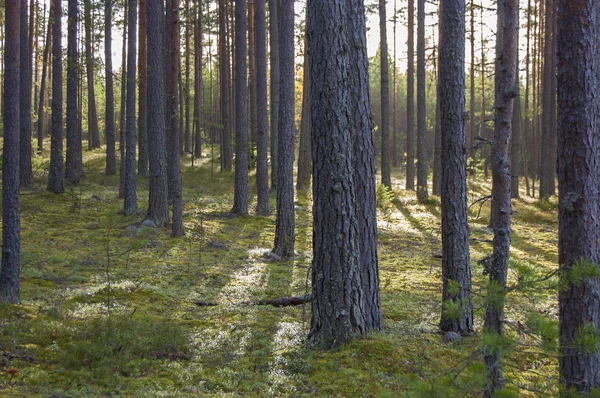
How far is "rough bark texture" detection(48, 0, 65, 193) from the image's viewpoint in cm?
1834

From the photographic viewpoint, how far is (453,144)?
6492 mm

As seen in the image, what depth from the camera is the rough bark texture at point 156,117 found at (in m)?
14.2

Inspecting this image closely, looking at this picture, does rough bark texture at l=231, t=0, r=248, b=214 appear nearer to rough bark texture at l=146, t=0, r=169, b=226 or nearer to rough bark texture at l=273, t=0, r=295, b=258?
rough bark texture at l=146, t=0, r=169, b=226

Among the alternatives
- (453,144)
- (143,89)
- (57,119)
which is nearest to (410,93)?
(143,89)

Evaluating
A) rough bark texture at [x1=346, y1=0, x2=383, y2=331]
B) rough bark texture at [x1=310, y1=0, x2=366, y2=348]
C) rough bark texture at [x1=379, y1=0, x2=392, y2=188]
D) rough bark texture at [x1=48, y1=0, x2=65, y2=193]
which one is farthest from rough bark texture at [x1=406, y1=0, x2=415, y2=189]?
rough bark texture at [x1=310, y1=0, x2=366, y2=348]

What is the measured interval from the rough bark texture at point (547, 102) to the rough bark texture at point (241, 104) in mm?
12714

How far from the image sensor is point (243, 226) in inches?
655

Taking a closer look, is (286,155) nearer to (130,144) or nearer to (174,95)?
(174,95)

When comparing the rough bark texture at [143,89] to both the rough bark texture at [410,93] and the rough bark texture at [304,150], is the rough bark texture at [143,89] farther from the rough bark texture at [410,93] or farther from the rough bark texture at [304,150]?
the rough bark texture at [410,93]

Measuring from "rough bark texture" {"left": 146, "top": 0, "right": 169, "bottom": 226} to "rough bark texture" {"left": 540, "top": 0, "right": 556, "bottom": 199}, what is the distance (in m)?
15.6

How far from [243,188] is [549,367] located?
1245 centimetres

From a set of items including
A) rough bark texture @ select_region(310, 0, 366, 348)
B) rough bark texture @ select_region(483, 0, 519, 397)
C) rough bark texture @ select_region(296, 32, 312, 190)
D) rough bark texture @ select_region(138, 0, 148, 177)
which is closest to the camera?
rough bark texture @ select_region(483, 0, 519, 397)

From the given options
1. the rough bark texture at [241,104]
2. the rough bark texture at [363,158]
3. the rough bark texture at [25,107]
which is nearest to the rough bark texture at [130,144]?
the rough bark texture at [241,104]

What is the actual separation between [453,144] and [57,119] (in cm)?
1585
